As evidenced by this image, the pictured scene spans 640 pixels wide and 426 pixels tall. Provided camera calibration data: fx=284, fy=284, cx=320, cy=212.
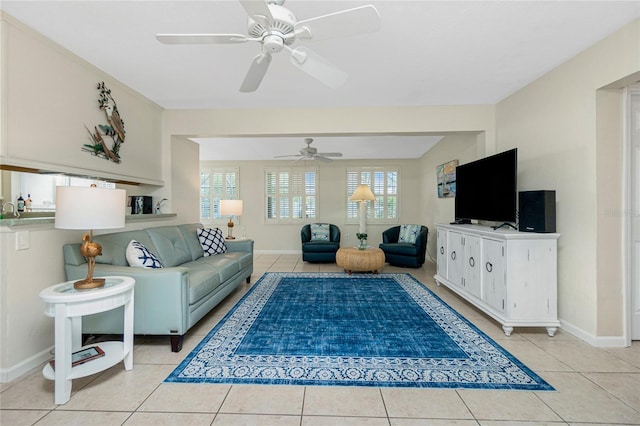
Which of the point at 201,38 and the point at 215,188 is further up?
the point at 201,38

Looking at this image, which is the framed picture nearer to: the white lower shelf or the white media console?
the white media console

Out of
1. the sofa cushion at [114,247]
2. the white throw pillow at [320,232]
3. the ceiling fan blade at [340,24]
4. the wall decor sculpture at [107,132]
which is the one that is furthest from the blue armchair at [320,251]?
the ceiling fan blade at [340,24]

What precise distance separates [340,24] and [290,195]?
5.82 m

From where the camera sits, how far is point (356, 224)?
23.9 feet

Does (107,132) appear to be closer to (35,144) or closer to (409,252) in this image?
(35,144)

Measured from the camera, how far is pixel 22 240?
208 cm

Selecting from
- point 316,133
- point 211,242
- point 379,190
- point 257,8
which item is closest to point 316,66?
point 257,8

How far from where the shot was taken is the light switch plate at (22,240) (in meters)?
2.05

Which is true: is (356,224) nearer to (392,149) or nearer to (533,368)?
(392,149)

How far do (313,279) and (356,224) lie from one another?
2971mm

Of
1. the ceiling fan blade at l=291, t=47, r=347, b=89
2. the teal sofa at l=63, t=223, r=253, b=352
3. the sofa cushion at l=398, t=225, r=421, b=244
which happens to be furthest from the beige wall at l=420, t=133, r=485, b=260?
the teal sofa at l=63, t=223, r=253, b=352

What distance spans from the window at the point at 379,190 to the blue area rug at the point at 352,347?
3736mm

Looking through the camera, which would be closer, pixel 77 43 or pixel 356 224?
pixel 77 43

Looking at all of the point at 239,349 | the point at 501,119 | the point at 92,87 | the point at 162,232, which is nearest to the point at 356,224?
the point at 501,119
